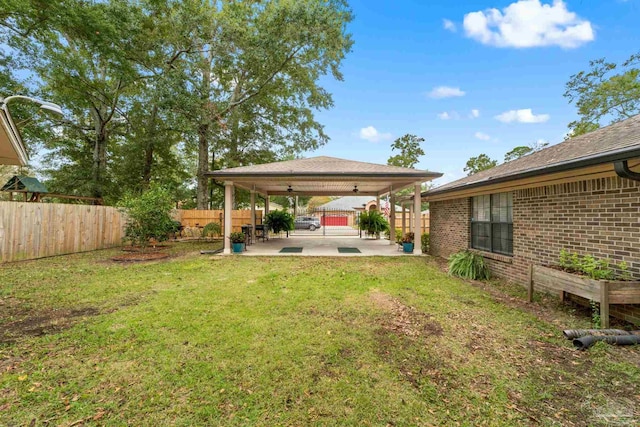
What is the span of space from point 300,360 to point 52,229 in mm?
10733

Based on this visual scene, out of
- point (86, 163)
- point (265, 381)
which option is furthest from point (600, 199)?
point (86, 163)

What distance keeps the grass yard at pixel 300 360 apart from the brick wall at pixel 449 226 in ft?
10.2

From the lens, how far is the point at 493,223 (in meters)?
6.92

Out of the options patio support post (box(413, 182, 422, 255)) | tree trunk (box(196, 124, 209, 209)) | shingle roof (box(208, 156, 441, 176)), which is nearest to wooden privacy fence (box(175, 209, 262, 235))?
tree trunk (box(196, 124, 209, 209))

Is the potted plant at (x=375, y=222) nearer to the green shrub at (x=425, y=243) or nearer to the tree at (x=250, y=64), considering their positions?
the green shrub at (x=425, y=243)

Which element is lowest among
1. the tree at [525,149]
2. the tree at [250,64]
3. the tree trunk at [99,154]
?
the tree trunk at [99,154]

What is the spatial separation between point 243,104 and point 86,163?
1065cm

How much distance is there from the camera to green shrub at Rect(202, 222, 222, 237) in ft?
48.1

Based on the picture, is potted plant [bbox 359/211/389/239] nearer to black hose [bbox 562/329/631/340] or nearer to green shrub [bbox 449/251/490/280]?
green shrub [bbox 449/251/490/280]

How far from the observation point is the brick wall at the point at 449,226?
8.12 metres

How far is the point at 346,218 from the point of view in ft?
112

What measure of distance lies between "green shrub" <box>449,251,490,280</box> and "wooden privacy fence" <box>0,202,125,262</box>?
12.1m

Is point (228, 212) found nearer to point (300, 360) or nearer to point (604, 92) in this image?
point (300, 360)

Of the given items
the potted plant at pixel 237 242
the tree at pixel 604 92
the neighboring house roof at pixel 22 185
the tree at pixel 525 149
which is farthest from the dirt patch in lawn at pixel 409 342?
the tree at pixel 525 149
